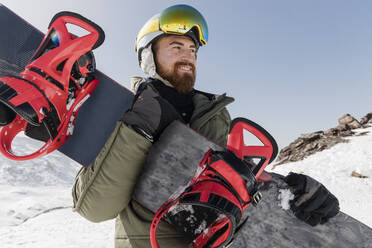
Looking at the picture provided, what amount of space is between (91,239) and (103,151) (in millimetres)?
5164

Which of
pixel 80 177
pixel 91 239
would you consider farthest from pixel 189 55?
pixel 91 239

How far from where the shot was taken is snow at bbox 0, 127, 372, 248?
5.43 meters

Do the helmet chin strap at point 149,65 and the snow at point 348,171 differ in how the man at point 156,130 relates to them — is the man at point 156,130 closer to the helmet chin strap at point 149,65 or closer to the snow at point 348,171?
the helmet chin strap at point 149,65

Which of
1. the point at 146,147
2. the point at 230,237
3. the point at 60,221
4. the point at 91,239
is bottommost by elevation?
the point at 60,221

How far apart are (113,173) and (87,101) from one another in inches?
19.7

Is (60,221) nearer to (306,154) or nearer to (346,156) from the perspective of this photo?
(346,156)

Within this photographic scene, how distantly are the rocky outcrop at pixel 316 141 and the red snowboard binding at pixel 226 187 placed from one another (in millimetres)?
18175

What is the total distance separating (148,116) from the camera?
1198 millimetres

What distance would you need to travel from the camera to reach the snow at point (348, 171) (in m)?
8.05

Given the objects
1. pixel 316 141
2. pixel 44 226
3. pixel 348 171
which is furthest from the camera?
pixel 316 141

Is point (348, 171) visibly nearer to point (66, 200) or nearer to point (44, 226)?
point (44, 226)

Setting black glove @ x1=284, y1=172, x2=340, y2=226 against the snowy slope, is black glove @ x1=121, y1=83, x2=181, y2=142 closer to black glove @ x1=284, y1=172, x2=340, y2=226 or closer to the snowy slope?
black glove @ x1=284, y1=172, x2=340, y2=226

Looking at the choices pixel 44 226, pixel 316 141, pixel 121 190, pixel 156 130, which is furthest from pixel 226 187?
pixel 316 141

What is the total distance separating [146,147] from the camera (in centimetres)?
121
